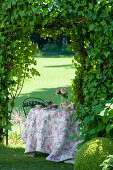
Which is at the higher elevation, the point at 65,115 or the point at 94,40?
the point at 94,40

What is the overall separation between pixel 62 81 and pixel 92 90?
1875cm

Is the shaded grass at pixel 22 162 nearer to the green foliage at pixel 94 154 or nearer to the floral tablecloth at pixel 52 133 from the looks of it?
the floral tablecloth at pixel 52 133

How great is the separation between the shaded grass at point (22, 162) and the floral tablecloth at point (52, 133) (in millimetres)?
152

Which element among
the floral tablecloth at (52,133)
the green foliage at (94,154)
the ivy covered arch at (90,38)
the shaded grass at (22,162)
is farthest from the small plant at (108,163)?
the floral tablecloth at (52,133)

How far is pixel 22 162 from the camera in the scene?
6.22m

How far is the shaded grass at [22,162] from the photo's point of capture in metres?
5.85

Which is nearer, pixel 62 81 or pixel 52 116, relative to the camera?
pixel 52 116

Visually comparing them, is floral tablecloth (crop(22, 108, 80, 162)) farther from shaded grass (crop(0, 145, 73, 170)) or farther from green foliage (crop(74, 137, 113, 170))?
green foliage (crop(74, 137, 113, 170))

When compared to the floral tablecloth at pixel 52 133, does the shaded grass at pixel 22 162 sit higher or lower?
lower

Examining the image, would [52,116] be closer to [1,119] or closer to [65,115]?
[65,115]

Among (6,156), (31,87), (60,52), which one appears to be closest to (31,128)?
(6,156)

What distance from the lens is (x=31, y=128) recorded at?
671cm

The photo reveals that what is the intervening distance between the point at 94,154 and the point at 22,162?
7.07 ft

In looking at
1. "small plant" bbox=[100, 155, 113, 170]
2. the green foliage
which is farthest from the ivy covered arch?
"small plant" bbox=[100, 155, 113, 170]
